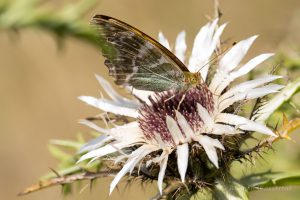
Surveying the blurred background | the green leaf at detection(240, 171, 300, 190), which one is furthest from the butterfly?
the blurred background

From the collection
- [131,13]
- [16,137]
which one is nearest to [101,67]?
[131,13]

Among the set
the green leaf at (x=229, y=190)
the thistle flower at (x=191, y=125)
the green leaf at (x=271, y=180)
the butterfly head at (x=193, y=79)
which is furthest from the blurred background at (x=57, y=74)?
the green leaf at (x=229, y=190)

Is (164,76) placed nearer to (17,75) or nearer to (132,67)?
(132,67)

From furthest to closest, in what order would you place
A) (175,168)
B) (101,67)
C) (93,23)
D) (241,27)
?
(101,67)
(241,27)
(93,23)
(175,168)

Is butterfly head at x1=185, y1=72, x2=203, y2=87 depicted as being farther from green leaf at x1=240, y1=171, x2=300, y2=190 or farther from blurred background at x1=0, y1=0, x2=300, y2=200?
blurred background at x1=0, y1=0, x2=300, y2=200

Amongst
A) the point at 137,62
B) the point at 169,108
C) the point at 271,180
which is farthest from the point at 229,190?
the point at 137,62

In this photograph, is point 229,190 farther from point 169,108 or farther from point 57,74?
point 57,74
